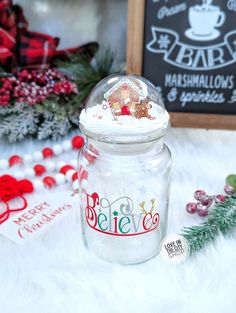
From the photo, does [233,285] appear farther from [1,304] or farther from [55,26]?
[55,26]

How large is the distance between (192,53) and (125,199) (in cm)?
54

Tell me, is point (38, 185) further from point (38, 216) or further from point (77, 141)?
point (77, 141)

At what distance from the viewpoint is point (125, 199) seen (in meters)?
0.72

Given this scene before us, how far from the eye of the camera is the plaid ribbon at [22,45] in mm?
1203

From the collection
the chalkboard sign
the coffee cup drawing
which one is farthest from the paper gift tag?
the coffee cup drawing

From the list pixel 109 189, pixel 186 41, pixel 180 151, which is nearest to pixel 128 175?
pixel 109 189

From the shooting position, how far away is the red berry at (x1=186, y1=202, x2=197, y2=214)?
2.69ft

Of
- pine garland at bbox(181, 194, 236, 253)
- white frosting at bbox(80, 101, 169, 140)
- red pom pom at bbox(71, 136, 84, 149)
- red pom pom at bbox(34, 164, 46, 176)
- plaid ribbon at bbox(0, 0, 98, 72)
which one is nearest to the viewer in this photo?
white frosting at bbox(80, 101, 169, 140)

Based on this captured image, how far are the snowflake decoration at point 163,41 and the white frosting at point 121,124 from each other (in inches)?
18.9

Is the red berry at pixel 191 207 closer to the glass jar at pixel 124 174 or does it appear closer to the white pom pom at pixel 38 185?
the glass jar at pixel 124 174

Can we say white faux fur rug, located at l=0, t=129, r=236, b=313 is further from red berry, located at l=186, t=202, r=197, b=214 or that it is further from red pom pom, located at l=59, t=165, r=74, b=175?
red pom pom, located at l=59, t=165, r=74, b=175

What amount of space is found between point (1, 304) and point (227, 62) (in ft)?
2.66

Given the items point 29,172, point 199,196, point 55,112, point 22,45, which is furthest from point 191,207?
point 22,45

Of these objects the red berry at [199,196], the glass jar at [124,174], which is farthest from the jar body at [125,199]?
the red berry at [199,196]
